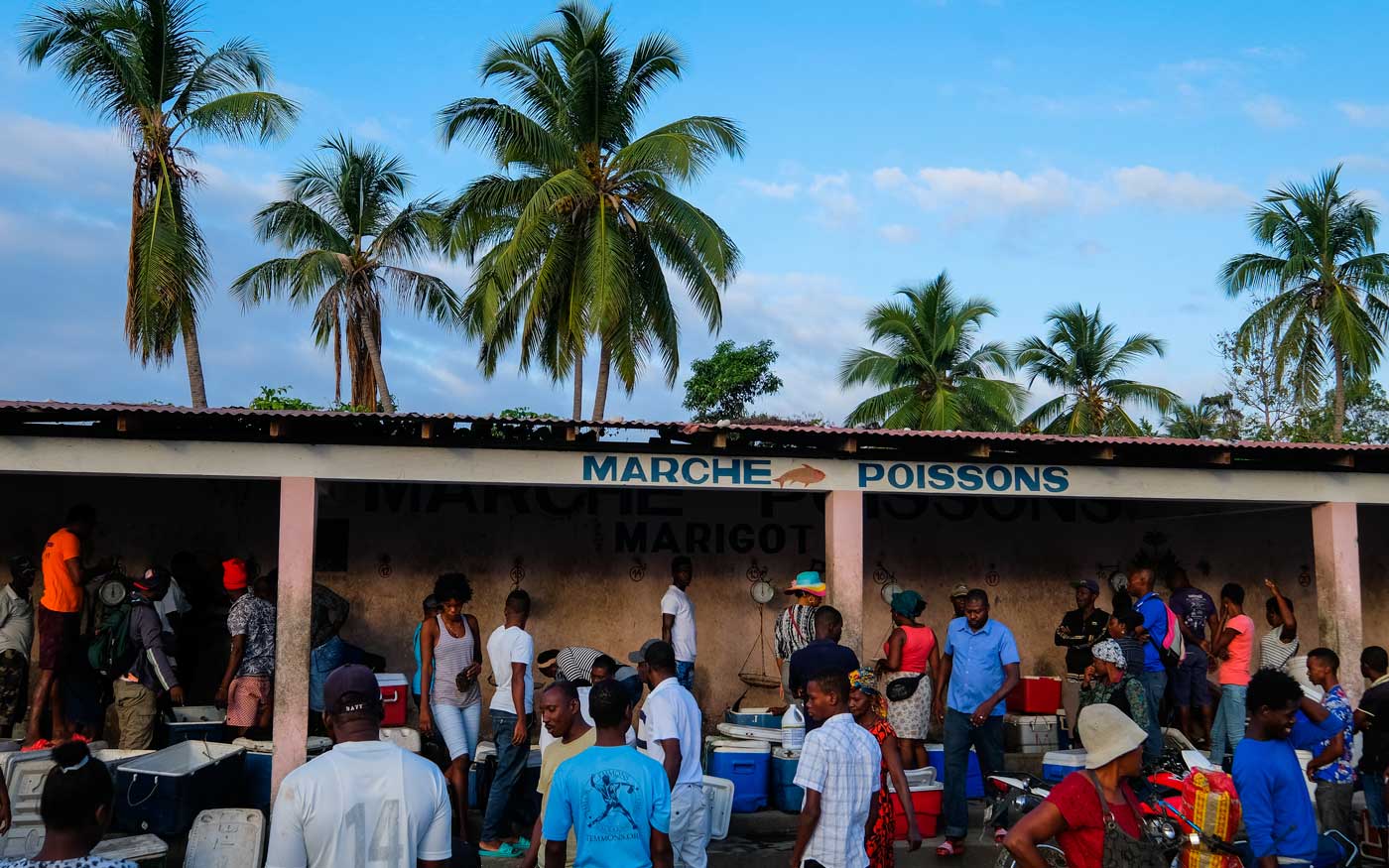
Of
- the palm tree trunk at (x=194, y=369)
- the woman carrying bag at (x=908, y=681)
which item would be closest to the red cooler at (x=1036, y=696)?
the woman carrying bag at (x=908, y=681)

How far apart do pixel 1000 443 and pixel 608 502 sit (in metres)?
4.15

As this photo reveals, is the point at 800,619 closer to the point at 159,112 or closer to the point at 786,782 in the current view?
the point at 786,782

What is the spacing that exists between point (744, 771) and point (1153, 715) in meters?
2.96

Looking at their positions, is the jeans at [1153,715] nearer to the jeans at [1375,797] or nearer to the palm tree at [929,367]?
the jeans at [1375,797]

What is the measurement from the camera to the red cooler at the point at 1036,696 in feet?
39.2

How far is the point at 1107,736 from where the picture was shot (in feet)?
13.6

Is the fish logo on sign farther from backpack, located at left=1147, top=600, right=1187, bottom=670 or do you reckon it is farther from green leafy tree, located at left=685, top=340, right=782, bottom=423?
green leafy tree, located at left=685, top=340, right=782, bottom=423

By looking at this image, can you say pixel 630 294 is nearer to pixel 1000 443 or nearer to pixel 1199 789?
pixel 1000 443

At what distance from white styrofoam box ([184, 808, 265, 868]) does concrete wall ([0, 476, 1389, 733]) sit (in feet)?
14.0

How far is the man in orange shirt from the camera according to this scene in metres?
9.05

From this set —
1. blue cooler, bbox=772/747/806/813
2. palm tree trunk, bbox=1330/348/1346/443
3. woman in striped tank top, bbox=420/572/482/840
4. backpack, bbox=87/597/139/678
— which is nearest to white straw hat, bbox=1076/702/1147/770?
woman in striped tank top, bbox=420/572/482/840

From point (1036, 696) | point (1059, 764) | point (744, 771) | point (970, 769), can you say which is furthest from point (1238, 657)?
point (744, 771)

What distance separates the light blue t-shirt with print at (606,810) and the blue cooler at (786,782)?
4700mm

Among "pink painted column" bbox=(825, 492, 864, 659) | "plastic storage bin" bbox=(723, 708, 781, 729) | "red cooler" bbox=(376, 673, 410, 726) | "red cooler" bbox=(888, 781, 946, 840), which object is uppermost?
"pink painted column" bbox=(825, 492, 864, 659)
